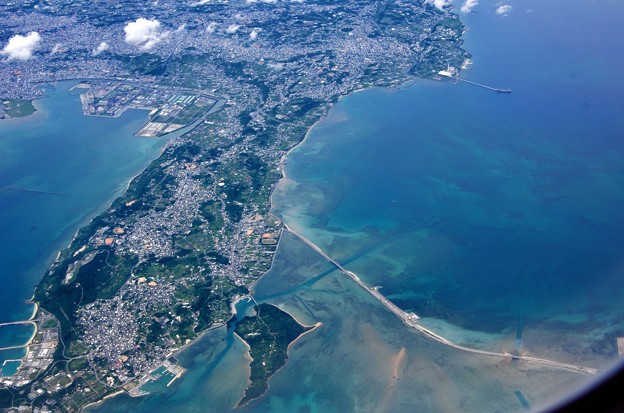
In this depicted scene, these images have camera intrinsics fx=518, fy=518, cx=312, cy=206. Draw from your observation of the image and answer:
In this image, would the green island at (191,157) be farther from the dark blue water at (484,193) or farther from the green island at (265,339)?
the dark blue water at (484,193)

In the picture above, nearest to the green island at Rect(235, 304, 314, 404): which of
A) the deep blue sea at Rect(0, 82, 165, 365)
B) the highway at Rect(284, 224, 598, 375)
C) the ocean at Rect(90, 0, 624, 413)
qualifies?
the ocean at Rect(90, 0, 624, 413)

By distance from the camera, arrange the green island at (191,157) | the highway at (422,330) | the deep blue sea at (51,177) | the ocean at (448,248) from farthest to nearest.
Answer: the deep blue sea at (51,177), the green island at (191,157), the ocean at (448,248), the highway at (422,330)

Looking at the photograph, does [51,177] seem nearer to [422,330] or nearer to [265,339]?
[265,339]

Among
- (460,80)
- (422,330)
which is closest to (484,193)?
(422,330)

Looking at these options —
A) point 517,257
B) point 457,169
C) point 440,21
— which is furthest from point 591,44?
point 517,257

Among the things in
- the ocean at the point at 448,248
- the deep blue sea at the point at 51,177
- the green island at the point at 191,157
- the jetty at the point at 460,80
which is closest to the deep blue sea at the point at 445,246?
the ocean at the point at 448,248

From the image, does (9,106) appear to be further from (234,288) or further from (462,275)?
(462,275)
